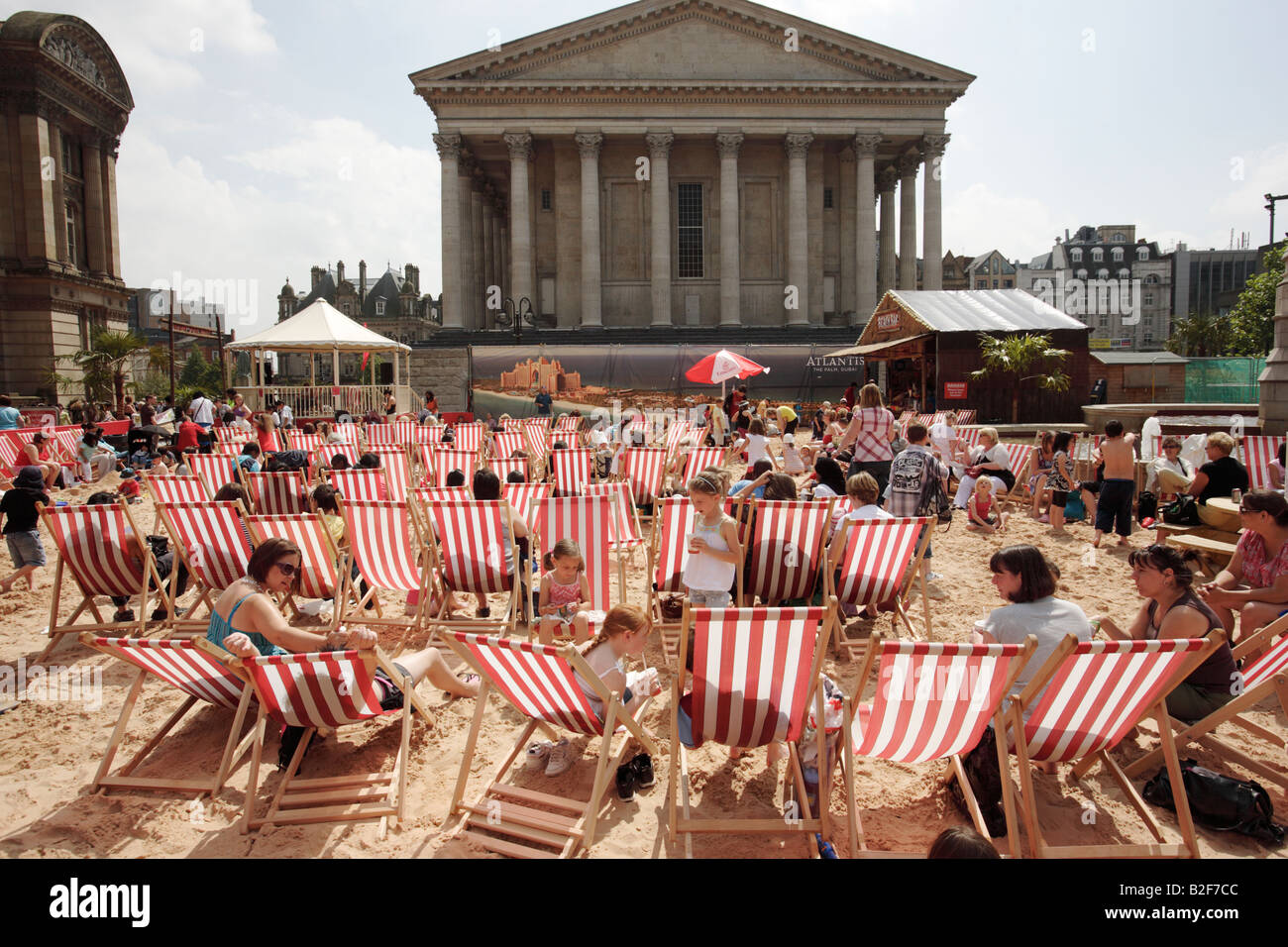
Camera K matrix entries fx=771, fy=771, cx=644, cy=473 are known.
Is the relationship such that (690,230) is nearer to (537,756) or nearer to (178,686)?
(537,756)

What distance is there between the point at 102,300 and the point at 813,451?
117ft

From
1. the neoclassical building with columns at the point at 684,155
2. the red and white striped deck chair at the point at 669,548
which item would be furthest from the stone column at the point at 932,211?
the red and white striped deck chair at the point at 669,548

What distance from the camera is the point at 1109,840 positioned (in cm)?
304

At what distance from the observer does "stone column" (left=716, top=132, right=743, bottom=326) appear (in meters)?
35.3

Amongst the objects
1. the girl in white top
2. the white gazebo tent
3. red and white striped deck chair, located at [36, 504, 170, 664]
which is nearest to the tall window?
the white gazebo tent

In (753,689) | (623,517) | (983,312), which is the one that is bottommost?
(753,689)

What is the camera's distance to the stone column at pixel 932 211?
118ft

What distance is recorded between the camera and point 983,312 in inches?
780

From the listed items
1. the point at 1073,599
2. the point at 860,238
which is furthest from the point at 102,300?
the point at 1073,599

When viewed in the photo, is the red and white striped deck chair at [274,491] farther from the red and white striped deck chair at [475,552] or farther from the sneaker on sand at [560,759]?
the sneaker on sand at [560,759]

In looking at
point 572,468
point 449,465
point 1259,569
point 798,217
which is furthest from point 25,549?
point 798,217

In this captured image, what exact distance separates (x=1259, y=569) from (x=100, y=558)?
751 cm

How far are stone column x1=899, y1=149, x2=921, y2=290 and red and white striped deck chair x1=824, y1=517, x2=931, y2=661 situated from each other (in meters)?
35.7

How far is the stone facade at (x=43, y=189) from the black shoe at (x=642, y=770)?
35665mm
